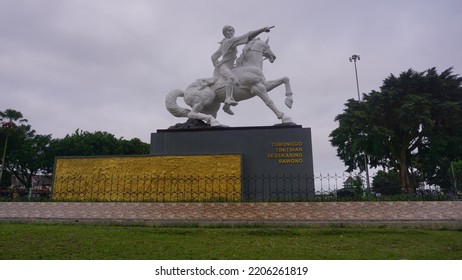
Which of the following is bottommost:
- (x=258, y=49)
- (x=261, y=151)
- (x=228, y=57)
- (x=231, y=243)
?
(x=231, y=243)

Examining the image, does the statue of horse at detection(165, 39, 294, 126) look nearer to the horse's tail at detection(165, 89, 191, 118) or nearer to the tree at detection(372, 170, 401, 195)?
the horse's tail at detection(165, 89, 191, 118)

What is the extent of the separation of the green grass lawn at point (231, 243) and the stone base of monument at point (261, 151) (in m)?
3.90

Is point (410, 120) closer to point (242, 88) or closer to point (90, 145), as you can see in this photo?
point (242, 88)

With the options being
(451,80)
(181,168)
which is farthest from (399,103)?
(181,168)

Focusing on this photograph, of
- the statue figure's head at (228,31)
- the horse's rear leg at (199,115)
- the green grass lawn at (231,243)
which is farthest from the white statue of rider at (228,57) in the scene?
the green grass lawn at (231,243)

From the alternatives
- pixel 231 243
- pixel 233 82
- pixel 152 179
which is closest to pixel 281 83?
pixel 233 82

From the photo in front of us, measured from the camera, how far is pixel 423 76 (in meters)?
23.2

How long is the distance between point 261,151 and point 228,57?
408 cm

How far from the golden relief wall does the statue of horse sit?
2194 millimetres

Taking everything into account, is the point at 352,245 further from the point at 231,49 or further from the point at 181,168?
the point at 231,49

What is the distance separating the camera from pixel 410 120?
2122 centimetres

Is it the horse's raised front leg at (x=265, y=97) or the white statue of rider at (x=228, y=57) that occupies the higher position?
the white statue of rider at (x=228, y=57)

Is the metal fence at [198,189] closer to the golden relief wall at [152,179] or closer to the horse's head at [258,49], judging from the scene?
the golden relief wall at [152,179]

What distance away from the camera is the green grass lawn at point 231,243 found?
5.58 m
